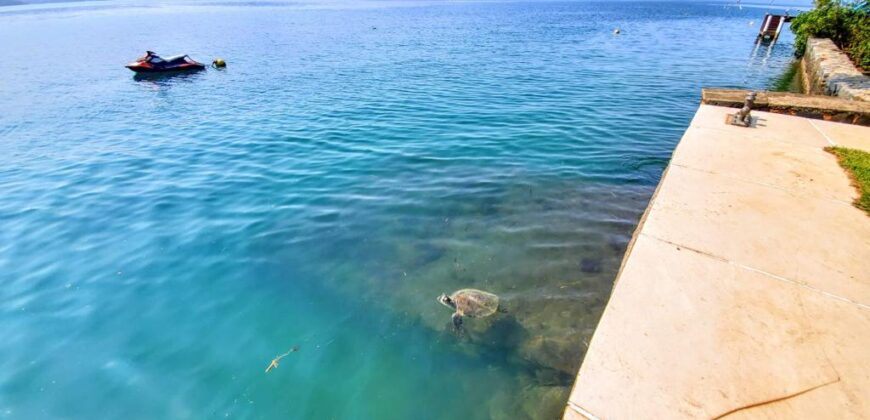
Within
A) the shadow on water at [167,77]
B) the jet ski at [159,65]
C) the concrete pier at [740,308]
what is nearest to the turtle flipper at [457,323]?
the concrete pier at [740,308]

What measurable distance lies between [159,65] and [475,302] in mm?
29037

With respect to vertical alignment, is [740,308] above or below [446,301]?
above

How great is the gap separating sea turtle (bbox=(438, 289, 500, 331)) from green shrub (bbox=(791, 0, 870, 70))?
2180 centimetres

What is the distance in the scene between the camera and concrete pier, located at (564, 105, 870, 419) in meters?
2.86

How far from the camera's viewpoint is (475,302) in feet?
18.2

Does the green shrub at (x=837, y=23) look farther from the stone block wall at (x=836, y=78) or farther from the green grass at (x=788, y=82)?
the green grass at (x=788, y=82)

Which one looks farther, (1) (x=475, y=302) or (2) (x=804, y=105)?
(2) (x=804, y=105)

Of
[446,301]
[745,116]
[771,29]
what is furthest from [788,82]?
[446,301]

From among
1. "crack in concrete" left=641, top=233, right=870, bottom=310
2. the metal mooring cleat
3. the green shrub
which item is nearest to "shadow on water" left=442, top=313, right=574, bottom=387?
"crack in concrete" left=641, top=233, right=870, bottom=310

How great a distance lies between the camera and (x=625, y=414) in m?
2.79

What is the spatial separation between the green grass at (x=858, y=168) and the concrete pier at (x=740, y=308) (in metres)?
0.12

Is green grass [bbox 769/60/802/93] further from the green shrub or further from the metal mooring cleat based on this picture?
the metal mooring cleat

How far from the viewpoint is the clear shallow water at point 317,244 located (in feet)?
15.3

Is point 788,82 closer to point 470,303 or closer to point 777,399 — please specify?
point 470,303
